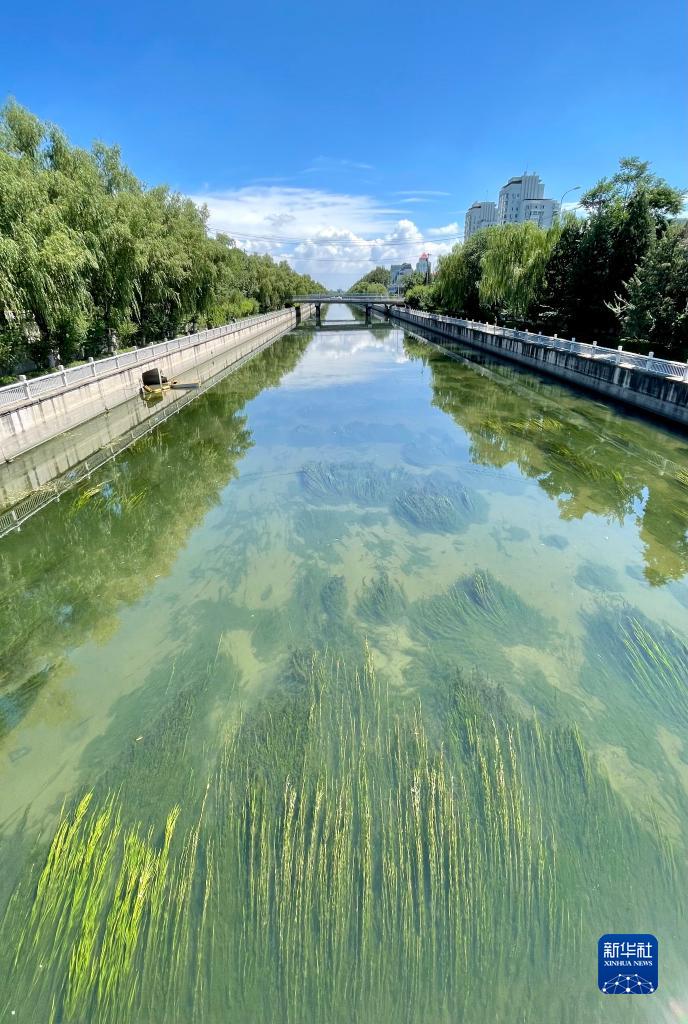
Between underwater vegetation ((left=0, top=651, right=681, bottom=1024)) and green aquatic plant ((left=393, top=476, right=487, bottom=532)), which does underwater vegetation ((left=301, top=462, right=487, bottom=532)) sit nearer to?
green aquatic plant ((left=393, top=476, right=487, bottom=532))

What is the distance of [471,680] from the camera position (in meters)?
4.98

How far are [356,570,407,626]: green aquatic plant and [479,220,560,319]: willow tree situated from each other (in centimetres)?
2857

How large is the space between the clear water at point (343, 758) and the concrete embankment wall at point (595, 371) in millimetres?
7099

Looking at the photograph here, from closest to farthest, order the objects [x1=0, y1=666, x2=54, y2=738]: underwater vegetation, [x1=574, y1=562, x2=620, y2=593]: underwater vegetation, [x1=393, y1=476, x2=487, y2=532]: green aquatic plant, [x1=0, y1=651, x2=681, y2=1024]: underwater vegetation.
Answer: [x1=0, y1=651, x2=681, y2=1024]: underwater vegetation
[x1=0, y1=666, x2=54, y2=738]: underwater vegetation
[x1=574, y1=562, x2=620, y2=593]: underwater vegetation
[x1=393, y1=476, x2=487, y2=532]: green aquatic plant

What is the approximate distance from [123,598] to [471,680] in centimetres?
489

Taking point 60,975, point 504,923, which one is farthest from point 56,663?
point 504,923

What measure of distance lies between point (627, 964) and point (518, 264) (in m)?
34.8

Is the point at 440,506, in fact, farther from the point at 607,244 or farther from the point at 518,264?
the point at 518,264

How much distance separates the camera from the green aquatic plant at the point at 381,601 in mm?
6012

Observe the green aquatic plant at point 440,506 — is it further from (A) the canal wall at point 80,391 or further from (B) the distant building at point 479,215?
(B) the distant building at point 479,215

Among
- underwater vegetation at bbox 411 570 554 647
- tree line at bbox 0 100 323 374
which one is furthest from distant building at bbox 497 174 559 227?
underwater vegetation at bbox 411 570 554 647

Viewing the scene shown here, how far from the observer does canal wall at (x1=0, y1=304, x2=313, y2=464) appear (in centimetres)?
1178

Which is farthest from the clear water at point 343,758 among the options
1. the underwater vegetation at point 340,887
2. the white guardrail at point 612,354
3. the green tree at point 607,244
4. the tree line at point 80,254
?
the green tree at point 607,244

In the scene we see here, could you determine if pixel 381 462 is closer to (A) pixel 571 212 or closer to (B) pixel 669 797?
(B) pixel 669 797
